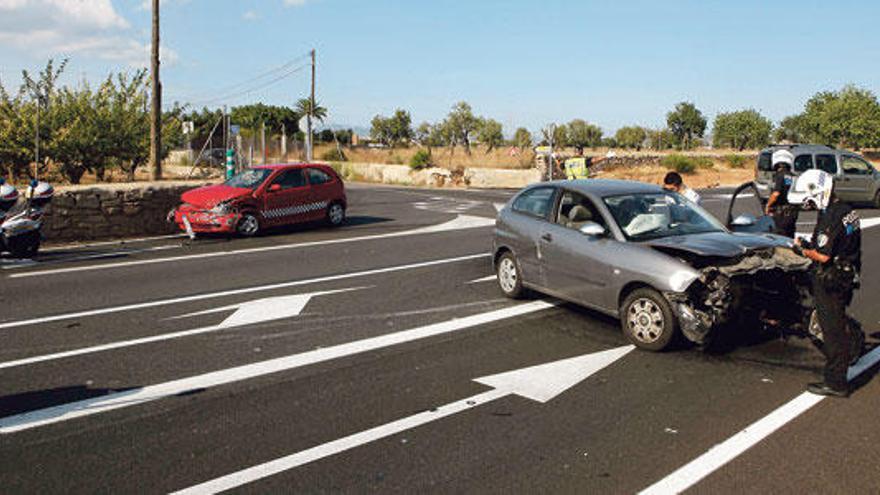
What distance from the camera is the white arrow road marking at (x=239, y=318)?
256 inches

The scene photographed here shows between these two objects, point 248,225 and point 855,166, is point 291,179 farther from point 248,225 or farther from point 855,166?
point 855,166

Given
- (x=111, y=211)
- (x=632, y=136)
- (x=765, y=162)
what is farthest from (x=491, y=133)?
(x=111, y=211)

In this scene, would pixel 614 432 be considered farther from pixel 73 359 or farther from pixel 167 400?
pixel 73 359

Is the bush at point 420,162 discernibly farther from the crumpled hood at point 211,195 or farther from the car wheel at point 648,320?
the car wheel at point 648,320

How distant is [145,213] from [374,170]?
86.6 feet

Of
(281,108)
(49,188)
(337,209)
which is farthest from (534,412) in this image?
(281,108)

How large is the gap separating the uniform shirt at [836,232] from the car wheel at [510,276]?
3.73 metres

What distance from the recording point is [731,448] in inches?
173

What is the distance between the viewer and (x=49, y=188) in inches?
487

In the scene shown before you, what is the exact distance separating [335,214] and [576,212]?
34.9ft

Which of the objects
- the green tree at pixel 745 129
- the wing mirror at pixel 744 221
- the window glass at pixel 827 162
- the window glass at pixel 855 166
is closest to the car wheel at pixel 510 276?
the wing mirror at pixel 744 221

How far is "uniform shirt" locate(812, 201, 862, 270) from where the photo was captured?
5.17 metres

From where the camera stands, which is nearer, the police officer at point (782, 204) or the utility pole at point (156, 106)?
the police officer at point (782, 204)

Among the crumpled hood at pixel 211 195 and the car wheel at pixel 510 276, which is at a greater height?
the crumpled hood at pixel 211 195
